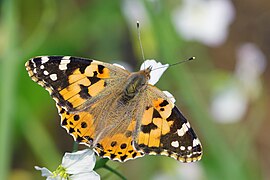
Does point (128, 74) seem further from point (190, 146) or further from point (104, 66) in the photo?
point (190, 146)

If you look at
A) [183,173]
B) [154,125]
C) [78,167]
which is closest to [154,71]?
[154,125]

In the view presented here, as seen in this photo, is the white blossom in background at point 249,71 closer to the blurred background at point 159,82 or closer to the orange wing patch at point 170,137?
the blurred background at point 159,82

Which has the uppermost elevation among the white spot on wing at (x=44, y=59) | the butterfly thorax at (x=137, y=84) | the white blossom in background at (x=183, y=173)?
the white spot on wing at (x=44, y=59)

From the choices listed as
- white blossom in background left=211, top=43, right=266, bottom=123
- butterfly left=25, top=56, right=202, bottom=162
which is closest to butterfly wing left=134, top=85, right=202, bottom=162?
butterfly left=25, top=56, right=202, bottom=162

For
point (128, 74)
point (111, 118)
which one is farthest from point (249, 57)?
point (111, 118)

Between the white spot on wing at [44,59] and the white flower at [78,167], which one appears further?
the white spot on wing at [44,59]

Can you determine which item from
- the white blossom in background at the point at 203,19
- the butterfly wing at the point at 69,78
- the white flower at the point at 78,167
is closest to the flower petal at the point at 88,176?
the white flower at the point at 78,167

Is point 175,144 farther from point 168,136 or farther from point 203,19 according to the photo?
point 203,19
